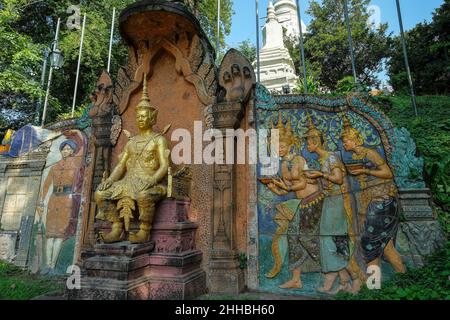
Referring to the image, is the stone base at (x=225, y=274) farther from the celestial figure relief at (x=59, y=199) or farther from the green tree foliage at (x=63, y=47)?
the green tree foliage at (x=63, y=47)

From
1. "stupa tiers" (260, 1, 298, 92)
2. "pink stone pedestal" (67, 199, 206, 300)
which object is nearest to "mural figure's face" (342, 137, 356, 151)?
"pink stone pedestal" (67, 199, 206, 300)

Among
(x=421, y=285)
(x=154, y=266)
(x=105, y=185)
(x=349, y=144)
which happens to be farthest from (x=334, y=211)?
(x=105, y=185)

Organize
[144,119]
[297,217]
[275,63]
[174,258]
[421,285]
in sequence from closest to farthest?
[421,285]
[174,258]
[297,217]
[144,119]
[275,63]

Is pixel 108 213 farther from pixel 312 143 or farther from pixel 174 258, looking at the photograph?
pixel 312 143

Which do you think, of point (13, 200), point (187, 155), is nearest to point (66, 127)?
point (13, 200)

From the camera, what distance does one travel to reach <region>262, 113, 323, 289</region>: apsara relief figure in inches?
203

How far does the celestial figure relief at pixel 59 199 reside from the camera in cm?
685

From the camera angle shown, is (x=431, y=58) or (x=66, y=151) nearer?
(x=66, y=151)

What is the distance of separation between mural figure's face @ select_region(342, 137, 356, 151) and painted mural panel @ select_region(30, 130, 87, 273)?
18.6 ft

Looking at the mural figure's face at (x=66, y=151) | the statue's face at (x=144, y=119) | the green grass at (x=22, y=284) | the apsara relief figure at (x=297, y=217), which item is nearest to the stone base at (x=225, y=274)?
the apsara relief figure at (x=297, y=217)

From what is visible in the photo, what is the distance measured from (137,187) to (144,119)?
1337mm

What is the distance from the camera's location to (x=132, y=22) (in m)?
5.99

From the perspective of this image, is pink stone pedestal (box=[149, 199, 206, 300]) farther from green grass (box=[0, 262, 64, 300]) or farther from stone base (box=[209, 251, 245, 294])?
green grass (box=[0, 262, 64, 300])

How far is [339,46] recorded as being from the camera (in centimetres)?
1892
